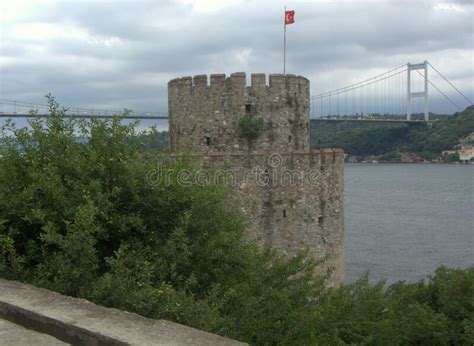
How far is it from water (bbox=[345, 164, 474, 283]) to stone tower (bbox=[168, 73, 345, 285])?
17.2 meters

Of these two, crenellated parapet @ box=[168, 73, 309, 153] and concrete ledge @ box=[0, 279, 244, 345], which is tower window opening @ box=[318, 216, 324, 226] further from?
concrete ledge @ box=[0, 279, 244, 345]

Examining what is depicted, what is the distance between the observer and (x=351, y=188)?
76250mm

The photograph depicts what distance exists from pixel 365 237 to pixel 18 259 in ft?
119

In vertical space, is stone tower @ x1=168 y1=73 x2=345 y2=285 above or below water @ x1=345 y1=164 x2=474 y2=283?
above

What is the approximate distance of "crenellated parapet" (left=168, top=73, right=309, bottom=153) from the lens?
39.4ft

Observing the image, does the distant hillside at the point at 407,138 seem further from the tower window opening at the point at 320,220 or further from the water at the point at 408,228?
the tower window opening at the point at 320,220

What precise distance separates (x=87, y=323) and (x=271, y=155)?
7827 millimetres

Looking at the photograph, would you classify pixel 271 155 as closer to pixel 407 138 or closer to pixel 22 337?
pixel 22 337

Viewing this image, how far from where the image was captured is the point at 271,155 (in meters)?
11.7

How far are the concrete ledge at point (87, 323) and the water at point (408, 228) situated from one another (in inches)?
984

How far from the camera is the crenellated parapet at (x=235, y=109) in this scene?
1200 cm

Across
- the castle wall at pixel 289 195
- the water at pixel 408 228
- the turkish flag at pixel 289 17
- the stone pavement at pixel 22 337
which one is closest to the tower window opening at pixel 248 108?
the castle wall at pixel 289 195

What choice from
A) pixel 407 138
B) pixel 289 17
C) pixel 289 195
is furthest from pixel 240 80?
pixel 407 138

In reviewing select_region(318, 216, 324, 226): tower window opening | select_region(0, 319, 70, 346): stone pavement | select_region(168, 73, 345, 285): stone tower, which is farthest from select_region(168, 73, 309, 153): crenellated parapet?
select_region(0, 319, 70, 346): stone pavement
